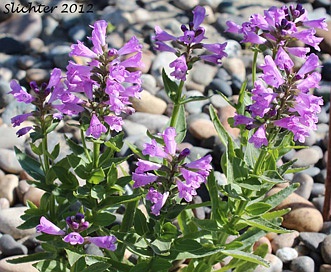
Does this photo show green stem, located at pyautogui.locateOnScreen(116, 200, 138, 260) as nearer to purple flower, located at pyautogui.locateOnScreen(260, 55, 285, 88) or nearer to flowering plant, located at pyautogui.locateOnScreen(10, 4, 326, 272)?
flowering plant, located at pyautogui.locateOnScreen(10, 4, 326, 272)

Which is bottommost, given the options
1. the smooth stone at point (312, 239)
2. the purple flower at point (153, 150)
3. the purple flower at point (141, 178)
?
the smooth stone at point (312, 239)

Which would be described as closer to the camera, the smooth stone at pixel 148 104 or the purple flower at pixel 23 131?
the purple flower at pixel 23 131

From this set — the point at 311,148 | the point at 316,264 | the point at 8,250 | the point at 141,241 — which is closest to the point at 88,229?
the point at 141,241

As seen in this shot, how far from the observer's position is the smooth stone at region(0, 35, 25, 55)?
15.8 ft

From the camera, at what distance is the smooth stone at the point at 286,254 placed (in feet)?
11.2

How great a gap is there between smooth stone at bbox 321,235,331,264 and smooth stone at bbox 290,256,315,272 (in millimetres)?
63

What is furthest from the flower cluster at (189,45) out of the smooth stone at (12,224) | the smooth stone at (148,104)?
the smooth stone at (148,104)

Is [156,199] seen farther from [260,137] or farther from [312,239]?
[312,239]

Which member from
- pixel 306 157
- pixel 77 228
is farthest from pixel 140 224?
pixel 306 157

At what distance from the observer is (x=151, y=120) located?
4172 millimetres

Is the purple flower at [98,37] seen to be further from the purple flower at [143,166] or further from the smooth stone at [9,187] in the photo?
the smooth stone at [9,187]

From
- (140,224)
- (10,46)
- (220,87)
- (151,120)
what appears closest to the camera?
(140,224)

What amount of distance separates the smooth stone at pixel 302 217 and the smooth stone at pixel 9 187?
1372 mm

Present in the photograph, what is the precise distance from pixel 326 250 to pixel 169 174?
1439 millimetres
